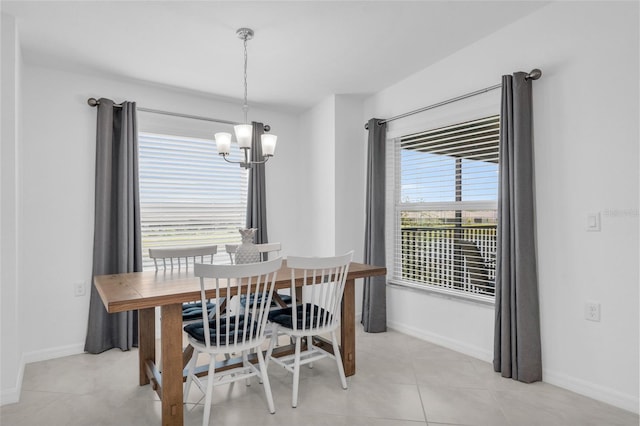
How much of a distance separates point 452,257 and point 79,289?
3.34 m

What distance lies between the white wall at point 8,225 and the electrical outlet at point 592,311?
3.65 metres

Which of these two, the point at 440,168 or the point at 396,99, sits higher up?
the point at 396,99

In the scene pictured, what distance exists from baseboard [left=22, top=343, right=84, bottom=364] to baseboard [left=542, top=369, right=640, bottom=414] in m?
3.74

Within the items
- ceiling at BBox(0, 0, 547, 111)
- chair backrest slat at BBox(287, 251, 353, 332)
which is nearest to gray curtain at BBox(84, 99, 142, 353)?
ceiling at BBox(0, 0, 547, 111)

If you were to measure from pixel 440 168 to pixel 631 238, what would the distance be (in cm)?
157

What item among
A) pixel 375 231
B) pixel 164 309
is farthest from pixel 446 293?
pixel 164 309

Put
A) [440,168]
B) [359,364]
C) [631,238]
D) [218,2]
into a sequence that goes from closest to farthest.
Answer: [631,238] < [218,2] < [359,364] < [440,168]

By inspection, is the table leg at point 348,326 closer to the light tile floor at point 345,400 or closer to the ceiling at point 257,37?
the light tile floor at point 345,400

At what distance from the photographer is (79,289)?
10.9 feet

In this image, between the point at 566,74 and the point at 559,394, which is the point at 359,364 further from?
the point at 566,74

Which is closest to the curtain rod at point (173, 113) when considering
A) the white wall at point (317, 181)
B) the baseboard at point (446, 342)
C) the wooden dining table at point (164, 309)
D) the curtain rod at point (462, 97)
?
the white wall at point (317, 181)

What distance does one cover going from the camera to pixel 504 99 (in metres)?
2.63

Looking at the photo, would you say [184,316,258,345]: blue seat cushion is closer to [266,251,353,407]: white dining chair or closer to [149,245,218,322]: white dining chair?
[266,251,353,407]: white dining chair

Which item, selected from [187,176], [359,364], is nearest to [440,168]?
[359,364]
